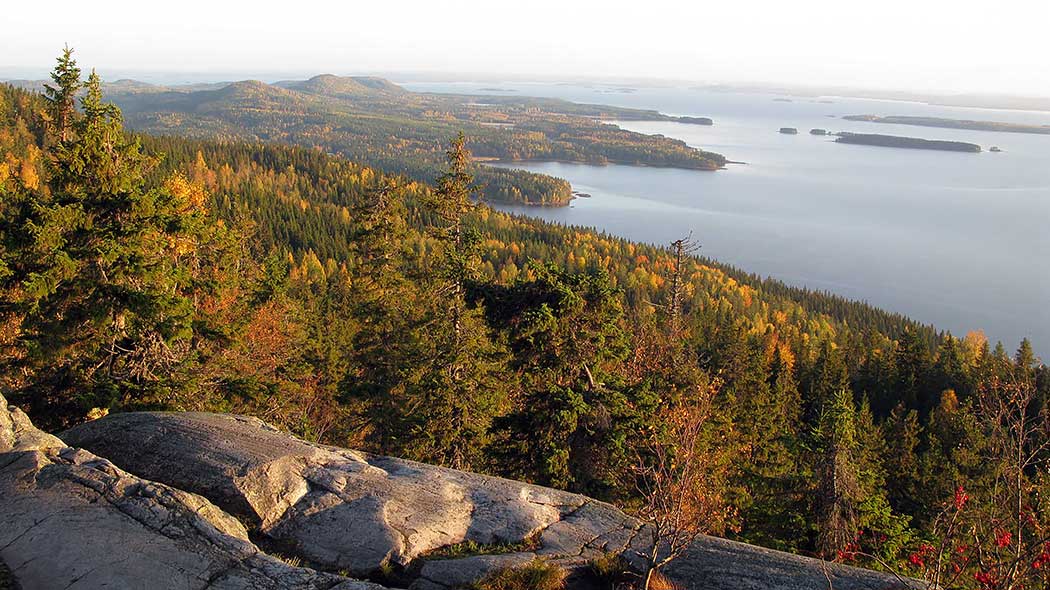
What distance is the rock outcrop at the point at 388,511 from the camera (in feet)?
37.3

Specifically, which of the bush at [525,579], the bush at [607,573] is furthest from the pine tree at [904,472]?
the bush at [525,579]

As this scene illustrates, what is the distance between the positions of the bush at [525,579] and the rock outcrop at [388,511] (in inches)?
12.2

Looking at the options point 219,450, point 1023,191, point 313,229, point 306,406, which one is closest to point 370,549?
point 219,450

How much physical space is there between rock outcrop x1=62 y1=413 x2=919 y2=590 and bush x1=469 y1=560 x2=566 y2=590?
0.31m

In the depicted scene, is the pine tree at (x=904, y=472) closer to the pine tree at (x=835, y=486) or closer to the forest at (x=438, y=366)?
the forest at (x=438, y=366)

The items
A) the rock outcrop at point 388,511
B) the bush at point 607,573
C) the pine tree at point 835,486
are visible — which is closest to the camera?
the rock outcrop at point 388,511

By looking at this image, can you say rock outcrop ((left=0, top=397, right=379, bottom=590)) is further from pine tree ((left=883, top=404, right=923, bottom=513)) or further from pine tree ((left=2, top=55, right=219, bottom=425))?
pine tree ((left=883, top=404, right=923, bottom=513))

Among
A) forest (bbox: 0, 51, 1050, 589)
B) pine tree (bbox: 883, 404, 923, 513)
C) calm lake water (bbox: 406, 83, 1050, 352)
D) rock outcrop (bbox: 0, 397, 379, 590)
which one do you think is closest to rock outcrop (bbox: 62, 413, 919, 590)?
rock outcrop (bbox: 0, 397, 379, 590)

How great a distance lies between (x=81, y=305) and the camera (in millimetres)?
17859

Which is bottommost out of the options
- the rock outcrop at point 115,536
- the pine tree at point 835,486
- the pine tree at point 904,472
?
the pine tree at point 904,472

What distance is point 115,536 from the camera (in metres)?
9.64

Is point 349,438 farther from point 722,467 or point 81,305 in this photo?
point 722,467

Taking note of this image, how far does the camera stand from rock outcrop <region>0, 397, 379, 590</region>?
9.05m

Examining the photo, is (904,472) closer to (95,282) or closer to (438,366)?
(438,366)
